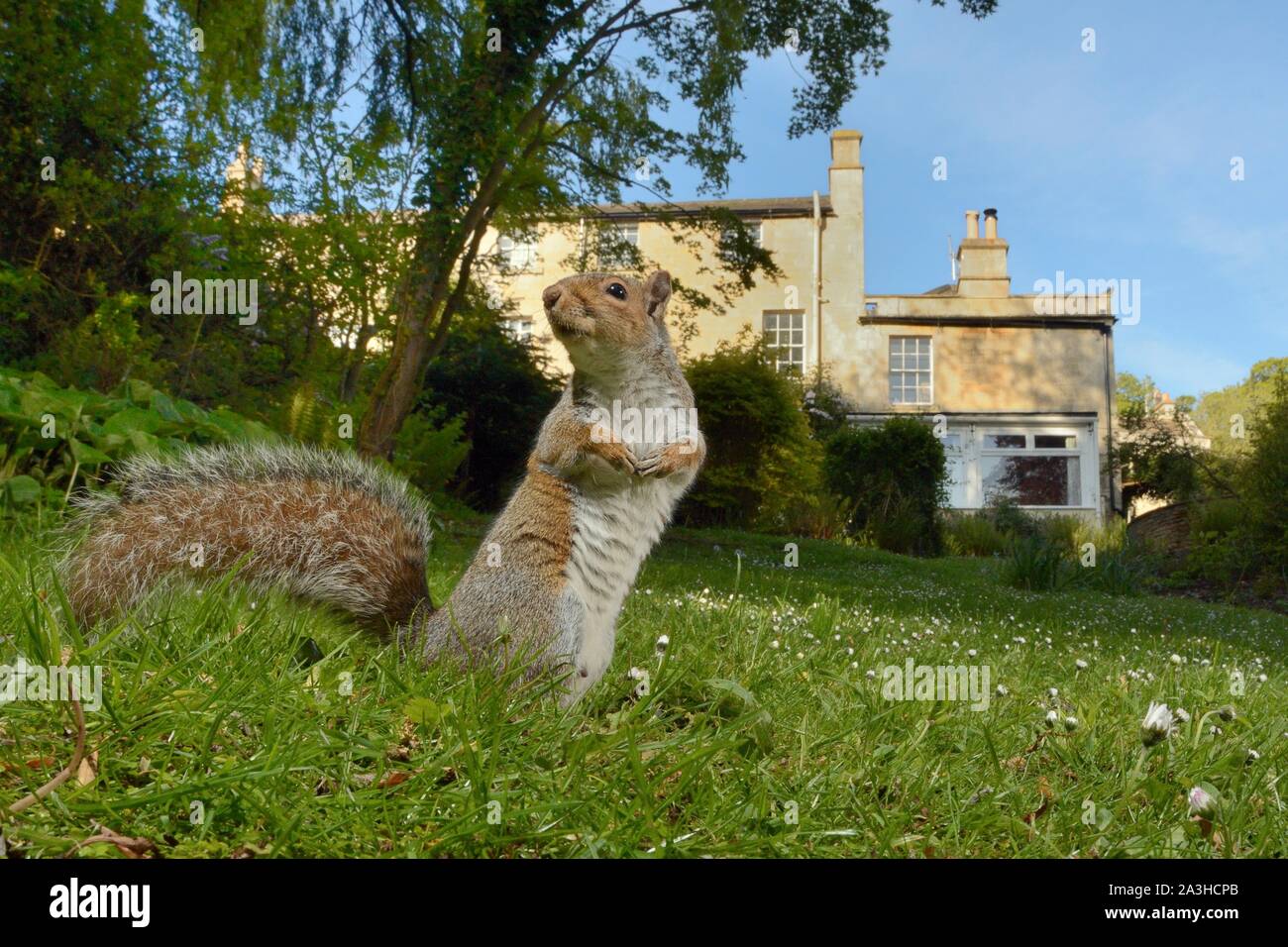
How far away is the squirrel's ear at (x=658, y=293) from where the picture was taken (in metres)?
2.65

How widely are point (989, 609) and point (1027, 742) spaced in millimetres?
4646

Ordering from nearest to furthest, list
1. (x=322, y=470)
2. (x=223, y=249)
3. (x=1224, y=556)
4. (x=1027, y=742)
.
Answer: (x=1027, y=742), (x=322, y=470), (x=223, y=249), (x=1224, y=556)

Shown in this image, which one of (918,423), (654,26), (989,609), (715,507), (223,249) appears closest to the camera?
(989,609)

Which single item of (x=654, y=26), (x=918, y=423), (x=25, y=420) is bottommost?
(x=25, y=420)

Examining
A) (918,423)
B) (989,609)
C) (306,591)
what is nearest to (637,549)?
(306,591)

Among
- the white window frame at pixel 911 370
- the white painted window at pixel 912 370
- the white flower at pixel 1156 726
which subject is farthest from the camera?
the white painted window at pixel 912 370

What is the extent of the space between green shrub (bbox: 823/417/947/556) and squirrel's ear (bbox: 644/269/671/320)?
13.1 metres

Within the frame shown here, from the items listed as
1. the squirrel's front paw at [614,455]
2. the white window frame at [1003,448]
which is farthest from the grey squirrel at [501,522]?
the white window frame at [1003,448]

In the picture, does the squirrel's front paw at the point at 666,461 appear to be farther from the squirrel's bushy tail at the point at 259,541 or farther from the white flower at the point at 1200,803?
the white flower at the point at 1200,803

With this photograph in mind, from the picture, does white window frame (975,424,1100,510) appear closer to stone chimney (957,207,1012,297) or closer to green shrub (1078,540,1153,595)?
stone chimney (957,207,1012,297)

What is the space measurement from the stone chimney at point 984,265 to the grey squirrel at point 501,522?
21.7 m

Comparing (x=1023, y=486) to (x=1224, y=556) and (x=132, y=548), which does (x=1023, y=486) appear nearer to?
(x=1224, y=556)

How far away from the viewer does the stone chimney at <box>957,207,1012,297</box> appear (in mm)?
22281
